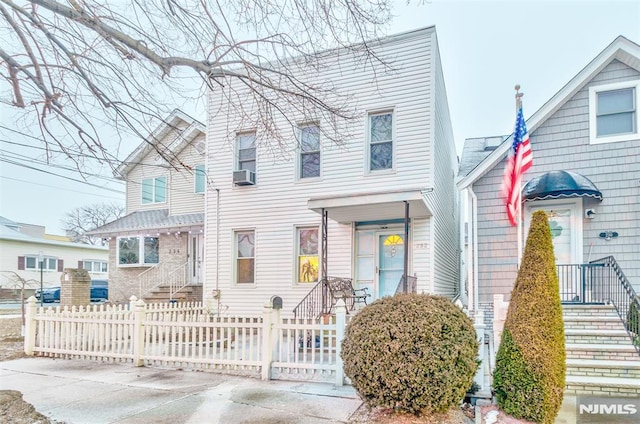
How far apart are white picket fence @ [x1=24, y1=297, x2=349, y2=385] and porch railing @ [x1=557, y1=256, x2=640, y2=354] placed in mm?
4996

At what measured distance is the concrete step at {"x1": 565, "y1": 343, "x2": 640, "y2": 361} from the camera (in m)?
Answer: 6.81

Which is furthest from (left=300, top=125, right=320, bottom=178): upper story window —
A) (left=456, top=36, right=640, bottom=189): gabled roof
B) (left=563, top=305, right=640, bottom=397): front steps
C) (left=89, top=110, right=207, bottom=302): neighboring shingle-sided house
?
(left=563, top=305, right=640, bottom=397): front steps

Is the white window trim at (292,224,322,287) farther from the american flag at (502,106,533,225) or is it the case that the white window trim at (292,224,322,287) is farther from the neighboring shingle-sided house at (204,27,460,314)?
the american flag at (502,106,533,225)

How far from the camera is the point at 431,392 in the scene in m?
4.57

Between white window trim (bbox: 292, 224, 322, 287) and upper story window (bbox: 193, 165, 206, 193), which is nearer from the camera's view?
white window trim (bbox: 292, 224, 322, 287)

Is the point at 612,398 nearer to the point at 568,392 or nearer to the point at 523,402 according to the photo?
the point at 568,392

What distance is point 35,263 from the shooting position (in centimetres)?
2856

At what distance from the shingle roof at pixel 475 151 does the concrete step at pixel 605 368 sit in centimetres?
738

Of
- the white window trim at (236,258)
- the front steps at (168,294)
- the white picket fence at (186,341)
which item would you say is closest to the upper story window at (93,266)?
the front steps at (168,294)

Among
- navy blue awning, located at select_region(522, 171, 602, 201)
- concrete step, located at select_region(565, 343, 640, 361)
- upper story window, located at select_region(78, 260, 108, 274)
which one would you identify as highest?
navy blue awning, located at select_region(522, 171, 602, 201)

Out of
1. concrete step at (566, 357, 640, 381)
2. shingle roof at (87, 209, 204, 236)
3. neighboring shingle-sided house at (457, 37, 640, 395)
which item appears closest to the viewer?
concrete step at (566, 357, 640, 381)

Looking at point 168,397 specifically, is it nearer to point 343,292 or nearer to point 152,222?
point 343,292

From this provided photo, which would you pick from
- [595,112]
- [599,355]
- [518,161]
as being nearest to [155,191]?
[518,161]

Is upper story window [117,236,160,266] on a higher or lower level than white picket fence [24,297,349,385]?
higher
